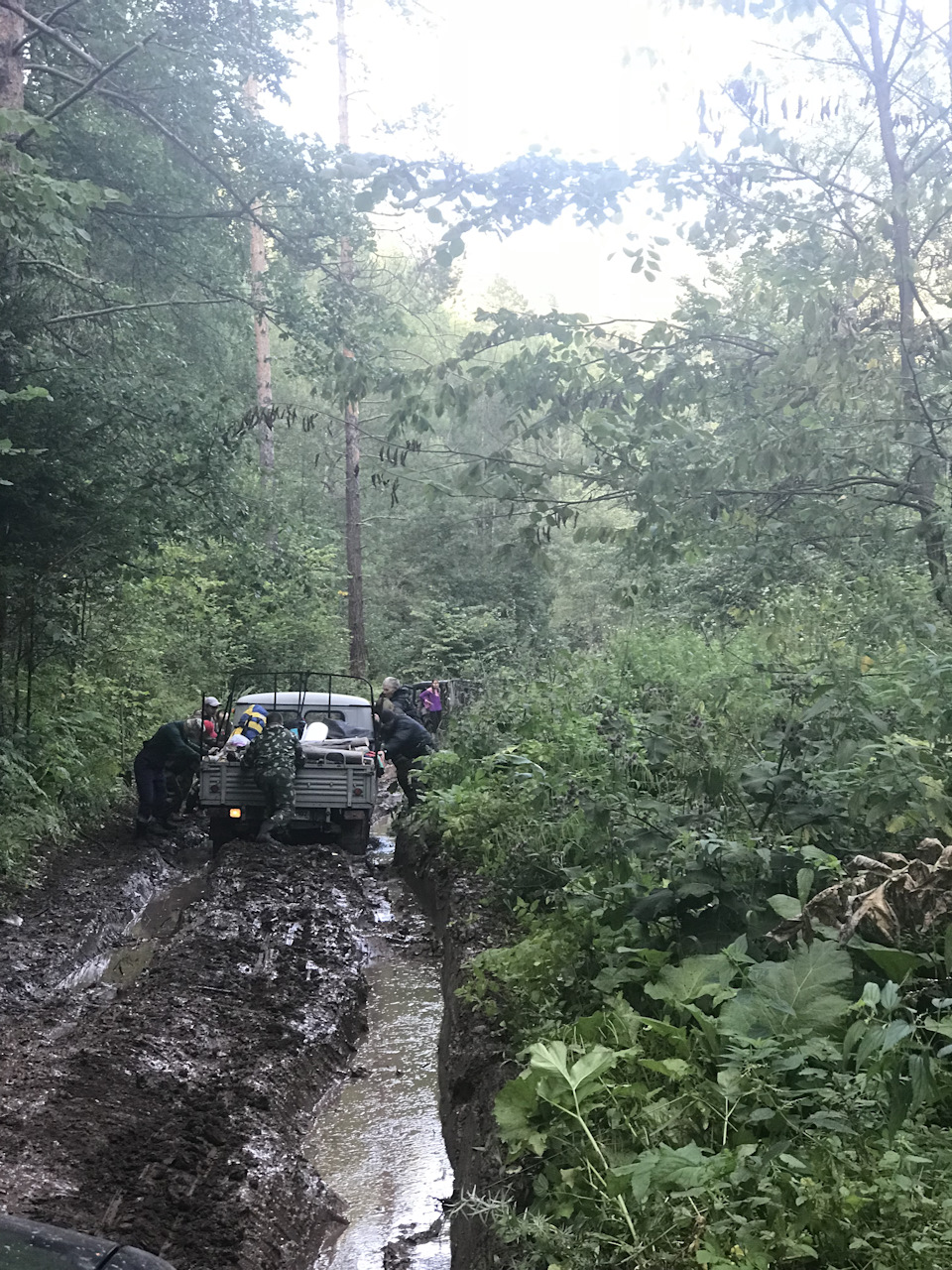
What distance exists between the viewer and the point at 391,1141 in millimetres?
5758

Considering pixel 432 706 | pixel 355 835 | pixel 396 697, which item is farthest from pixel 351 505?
pixel 355 835

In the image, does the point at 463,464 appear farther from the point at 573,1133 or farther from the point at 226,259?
the point at 226,259

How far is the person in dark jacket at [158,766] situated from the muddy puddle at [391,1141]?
518 cm

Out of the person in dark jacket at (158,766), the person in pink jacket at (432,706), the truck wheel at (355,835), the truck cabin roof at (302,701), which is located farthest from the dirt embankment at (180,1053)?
the person in pink jacket at (432,706)

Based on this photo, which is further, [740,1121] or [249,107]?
[249,107]

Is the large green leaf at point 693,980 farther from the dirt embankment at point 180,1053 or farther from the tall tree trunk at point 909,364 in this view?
the tall tree trunk at point 909,364

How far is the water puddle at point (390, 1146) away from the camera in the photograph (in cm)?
473

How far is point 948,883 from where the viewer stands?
3.04 m

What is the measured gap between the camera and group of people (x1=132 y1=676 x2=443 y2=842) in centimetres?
1144

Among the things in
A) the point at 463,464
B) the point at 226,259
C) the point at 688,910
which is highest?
the point at 226,259

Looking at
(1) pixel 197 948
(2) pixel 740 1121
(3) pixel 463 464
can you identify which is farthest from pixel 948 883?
(1) pixel 197 948

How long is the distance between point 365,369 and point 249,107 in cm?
837

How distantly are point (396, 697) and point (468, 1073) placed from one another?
30.1 ft

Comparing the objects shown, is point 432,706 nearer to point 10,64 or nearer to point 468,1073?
point 10,64
